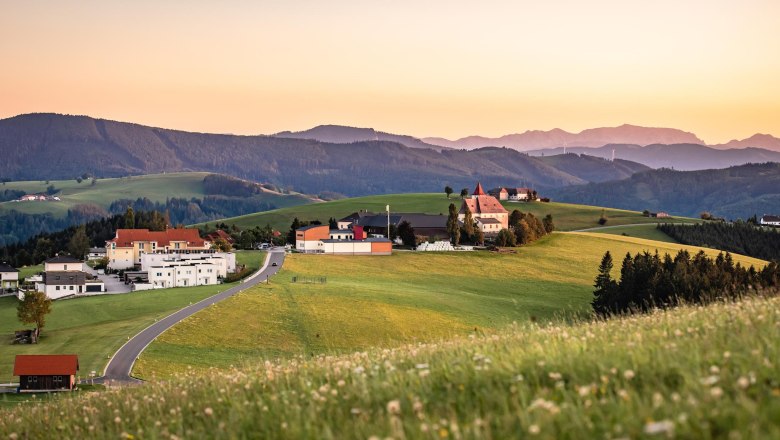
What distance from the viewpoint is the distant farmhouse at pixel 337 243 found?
4924 inches

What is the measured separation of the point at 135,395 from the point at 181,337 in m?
49.9

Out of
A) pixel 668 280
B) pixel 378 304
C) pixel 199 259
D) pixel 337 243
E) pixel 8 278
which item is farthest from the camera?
pixel 337 243

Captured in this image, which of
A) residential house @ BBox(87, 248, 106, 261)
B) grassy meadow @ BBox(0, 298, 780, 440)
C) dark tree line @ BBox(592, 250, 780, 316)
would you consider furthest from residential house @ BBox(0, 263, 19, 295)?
grassy meadow @ BBox(0, 298, 780, 440)

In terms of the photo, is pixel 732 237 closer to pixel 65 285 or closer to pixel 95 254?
pixel 95 254

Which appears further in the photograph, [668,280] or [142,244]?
[142,244]

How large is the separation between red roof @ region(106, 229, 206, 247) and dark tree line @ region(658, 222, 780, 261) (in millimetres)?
102484

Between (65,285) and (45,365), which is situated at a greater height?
(65,285)

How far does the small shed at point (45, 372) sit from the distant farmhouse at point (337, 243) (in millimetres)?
73141

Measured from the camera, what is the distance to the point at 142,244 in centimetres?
13175

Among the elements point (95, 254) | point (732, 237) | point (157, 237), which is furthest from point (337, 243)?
point (732, 237)

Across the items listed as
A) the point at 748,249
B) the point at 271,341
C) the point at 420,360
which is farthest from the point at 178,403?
the point at 748,249

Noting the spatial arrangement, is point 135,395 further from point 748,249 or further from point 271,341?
point 748,249

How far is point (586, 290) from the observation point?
9988 centimetres

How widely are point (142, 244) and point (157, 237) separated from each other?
398cm
